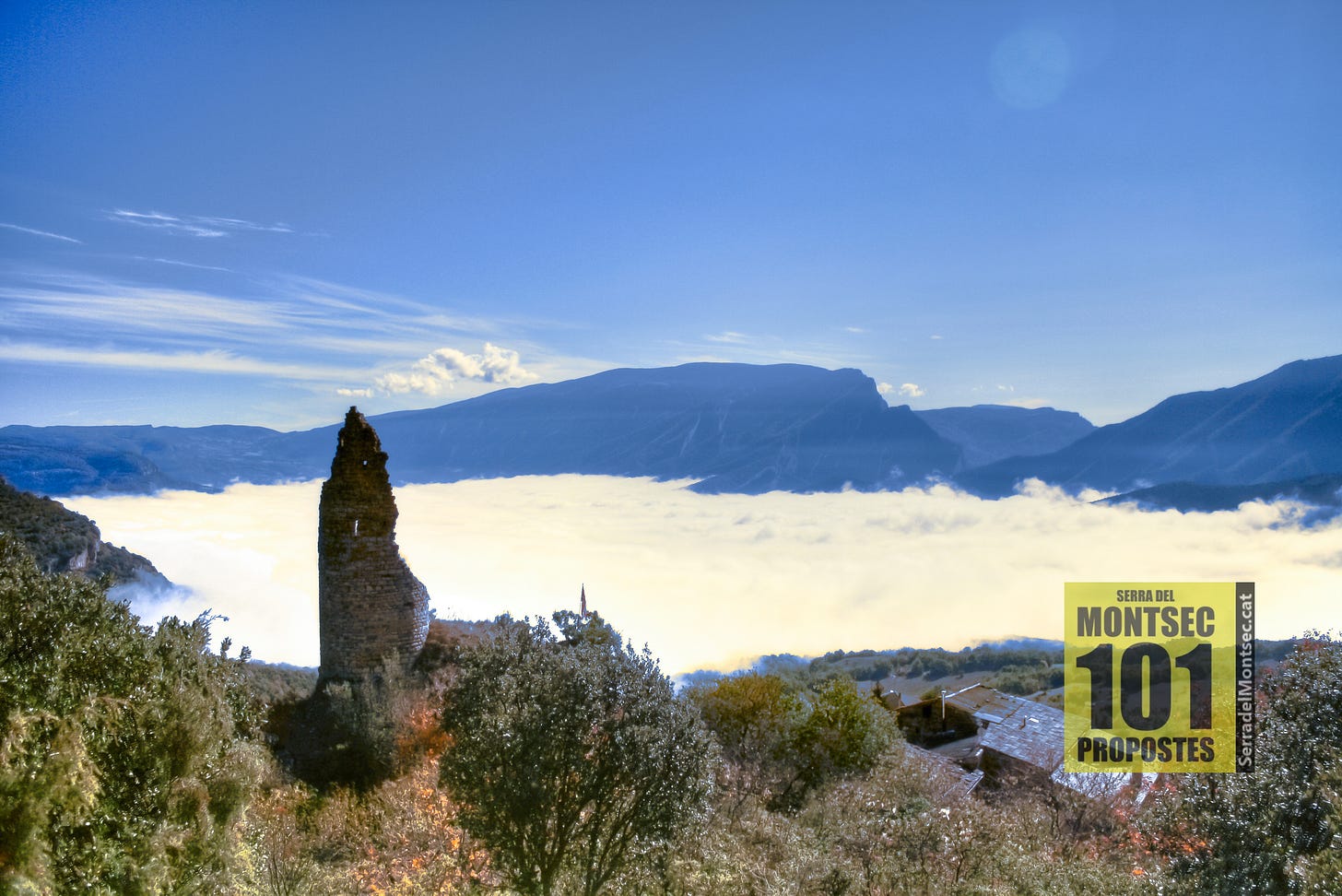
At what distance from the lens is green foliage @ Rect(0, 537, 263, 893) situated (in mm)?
6531

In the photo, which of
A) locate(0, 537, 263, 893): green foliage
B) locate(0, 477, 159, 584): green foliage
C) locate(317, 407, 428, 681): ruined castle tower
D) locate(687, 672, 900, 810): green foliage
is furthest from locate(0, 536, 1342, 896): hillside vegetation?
locate(0, 477, 159, 584): green foliage

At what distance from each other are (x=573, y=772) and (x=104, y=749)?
5.88 metres

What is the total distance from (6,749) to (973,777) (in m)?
28.9

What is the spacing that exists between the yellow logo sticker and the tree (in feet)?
41.0

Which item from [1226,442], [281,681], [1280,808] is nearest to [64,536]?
[281,681]

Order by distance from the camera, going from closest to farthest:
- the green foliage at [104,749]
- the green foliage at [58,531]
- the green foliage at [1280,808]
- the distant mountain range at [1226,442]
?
1. the green foliage at [104,749]
2. the green foliage at [1280,808]
3. the green foliage at [58,531]
4. the distant mountain range at [1226,442]

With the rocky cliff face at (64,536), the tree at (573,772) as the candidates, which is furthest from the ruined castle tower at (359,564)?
the rocky cliff face at (64,536)

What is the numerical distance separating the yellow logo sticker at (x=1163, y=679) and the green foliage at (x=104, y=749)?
18370 millimetres

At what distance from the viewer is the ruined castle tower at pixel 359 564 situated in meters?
19.7

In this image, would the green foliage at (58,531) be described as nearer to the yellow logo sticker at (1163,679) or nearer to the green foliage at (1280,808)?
the green foliage at (1280,808)

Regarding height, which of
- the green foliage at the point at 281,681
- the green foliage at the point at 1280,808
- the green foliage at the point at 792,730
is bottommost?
the green foliage at the point at 792,730

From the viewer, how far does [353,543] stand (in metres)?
19.7

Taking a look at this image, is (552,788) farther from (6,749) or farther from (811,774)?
(811,774)

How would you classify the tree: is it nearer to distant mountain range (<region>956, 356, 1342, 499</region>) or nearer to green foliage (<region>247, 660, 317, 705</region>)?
green foliage (<region>247, 660, 317, 705</region>)
